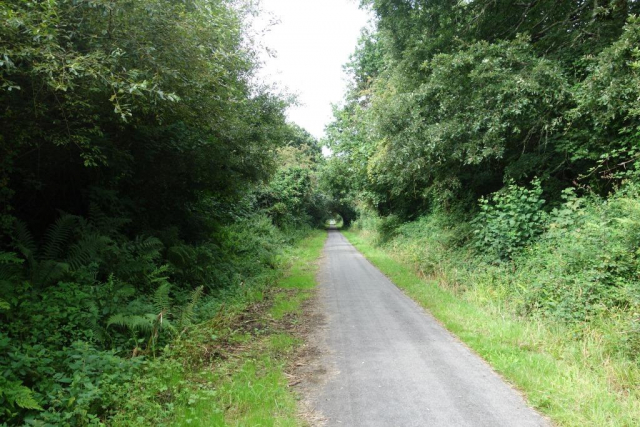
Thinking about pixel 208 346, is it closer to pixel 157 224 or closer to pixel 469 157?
pixel 157 224

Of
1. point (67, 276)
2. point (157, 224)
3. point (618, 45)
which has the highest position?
point (618, 45)

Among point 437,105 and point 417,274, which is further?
point 417,274

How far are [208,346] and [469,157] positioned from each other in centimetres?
730

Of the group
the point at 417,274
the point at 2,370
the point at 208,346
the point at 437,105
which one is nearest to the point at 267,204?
the point at 417,274

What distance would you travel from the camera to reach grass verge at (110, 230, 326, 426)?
3701 mm

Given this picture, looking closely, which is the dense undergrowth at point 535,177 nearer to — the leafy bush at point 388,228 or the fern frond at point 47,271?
the fern frond at point 47,271

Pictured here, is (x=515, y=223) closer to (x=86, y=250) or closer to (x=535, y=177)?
(x=535, y=177)

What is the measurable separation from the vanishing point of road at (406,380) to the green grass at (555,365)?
21cm

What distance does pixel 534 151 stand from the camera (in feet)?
32.0

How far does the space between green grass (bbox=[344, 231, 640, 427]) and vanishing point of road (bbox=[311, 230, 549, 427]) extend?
21 centimetres

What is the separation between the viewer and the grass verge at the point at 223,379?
12.1ft

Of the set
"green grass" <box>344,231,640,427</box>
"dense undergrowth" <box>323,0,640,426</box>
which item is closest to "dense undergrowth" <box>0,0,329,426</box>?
"green grass" <box>344,231,640,427</box>

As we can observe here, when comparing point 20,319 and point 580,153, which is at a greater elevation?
point 580,153

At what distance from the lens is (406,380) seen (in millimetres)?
4562
